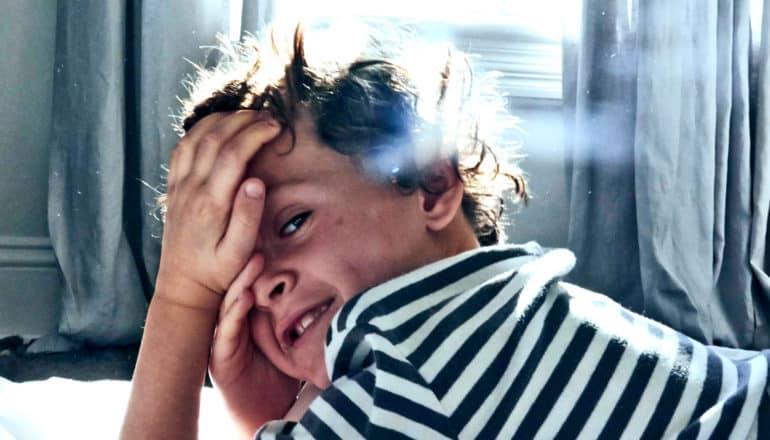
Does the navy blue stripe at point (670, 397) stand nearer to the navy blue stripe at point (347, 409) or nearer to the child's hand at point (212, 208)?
the navy blue stripe at point (347, 409)

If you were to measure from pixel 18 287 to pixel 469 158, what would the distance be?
104 cm

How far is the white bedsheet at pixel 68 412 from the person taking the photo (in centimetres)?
86

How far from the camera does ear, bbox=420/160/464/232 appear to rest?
0.82 metres

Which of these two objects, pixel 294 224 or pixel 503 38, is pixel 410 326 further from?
pixel 503 38

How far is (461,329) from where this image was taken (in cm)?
65

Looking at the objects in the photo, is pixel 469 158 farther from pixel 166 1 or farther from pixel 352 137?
pixel 166 1

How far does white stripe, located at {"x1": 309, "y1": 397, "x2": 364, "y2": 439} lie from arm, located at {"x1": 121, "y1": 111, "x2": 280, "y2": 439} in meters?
0.17

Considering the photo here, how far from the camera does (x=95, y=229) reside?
1459mm

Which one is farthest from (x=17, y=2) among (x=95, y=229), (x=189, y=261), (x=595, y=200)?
(x=595, y=200)

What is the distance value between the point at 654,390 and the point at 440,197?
0.93ft

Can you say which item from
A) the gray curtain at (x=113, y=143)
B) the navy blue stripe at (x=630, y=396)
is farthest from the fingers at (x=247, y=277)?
the gray curtain at (x=113, y=143)

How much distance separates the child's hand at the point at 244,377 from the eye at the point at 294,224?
0.08 metres

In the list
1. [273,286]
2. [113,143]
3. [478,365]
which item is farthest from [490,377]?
[113,143]

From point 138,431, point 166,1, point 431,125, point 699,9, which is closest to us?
point 138,431
